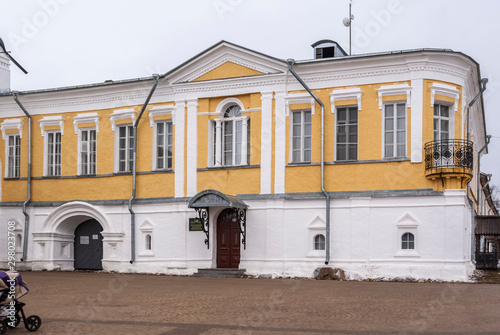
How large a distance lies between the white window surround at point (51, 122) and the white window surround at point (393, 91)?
12949 millimetres

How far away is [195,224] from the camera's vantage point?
2447 centimetres

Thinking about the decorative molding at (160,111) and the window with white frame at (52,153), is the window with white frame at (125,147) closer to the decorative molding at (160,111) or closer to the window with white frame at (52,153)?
the decorative molding at (160,111)

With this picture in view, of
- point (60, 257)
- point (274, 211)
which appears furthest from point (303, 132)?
point (60, 257)

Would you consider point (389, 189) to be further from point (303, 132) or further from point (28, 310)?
point (28, 310)

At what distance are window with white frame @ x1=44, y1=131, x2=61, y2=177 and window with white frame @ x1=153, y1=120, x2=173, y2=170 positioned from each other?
15.1ft

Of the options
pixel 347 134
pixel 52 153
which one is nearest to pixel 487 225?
pixel 347 134

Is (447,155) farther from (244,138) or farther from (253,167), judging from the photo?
(244,138)

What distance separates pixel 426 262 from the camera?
21609 millimetres

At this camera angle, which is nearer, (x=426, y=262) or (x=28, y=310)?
(x=28, y=310)

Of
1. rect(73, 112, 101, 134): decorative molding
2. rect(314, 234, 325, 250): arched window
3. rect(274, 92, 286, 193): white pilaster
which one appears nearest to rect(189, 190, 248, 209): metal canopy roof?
rect(274, 92, 286, 193): white pilaster

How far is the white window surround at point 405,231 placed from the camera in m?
21.9

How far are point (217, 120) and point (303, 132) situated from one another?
10.9 feet

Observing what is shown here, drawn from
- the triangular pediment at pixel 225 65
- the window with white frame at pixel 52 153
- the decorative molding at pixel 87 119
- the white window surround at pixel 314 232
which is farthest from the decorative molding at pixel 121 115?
the white window surround at pixel 314 232

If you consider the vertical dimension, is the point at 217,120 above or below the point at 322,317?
above
